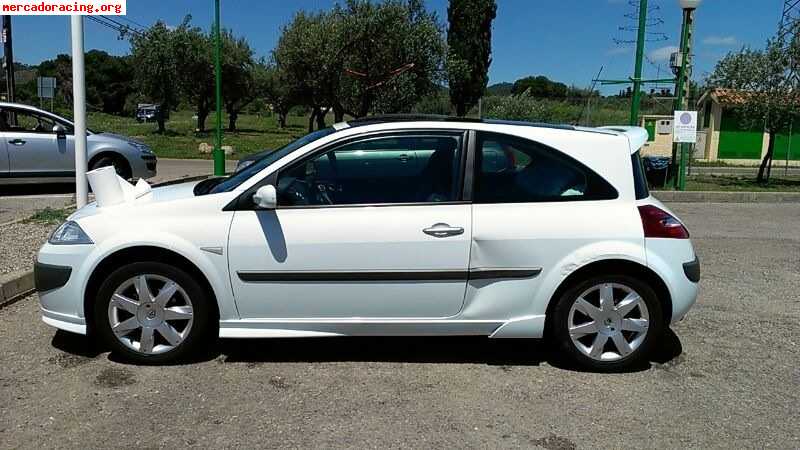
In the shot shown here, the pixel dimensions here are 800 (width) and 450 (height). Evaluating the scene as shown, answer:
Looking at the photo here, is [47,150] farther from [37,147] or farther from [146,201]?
[146,201]

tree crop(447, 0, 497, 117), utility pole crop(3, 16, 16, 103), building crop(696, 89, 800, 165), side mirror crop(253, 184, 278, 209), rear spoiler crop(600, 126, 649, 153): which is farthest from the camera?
tree crop(447, 0, 497, 117)

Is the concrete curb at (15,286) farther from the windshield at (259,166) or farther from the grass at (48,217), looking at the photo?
the grass at (48,217)

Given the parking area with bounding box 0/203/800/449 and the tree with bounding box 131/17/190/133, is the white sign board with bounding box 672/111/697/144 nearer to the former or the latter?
the parking area with bounding box 0/203/800/449

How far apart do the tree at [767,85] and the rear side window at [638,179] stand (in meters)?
14.9

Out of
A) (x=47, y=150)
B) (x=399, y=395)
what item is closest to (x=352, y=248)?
(x=399, y=395)

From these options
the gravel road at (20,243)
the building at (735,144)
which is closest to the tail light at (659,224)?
the gravel road at (20,243)

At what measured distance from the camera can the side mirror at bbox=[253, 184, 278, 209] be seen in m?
3.95

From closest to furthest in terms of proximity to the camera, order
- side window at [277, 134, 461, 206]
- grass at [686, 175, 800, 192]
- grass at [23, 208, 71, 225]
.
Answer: side window at [277, 134, 461, 206] < grass at [23, 208, 71, 225] < grass at [686, 175, 800, 192]

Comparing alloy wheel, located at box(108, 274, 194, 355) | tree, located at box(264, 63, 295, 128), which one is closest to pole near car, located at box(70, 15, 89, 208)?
alloy wheel, located at box(108, 274, 194, 355)

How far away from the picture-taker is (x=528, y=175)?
14.1 feet

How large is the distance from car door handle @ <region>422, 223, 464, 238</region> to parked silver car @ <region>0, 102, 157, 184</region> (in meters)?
8.60

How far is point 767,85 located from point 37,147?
16.7 metres

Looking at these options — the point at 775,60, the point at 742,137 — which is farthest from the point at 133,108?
the point at 775,60

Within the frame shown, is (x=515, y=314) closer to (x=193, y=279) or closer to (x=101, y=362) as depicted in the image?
(x=193, y=279)
